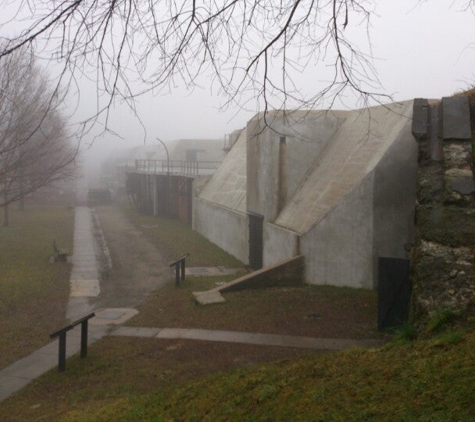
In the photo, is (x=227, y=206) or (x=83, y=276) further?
(x=227, y=206)

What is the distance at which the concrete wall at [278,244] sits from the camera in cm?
1475

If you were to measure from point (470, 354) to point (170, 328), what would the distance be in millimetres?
7570

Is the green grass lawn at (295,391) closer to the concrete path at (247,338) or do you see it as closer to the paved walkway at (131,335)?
the paved walkway at (131,335)

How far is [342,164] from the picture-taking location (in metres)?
15.6

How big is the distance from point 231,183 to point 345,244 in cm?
1201

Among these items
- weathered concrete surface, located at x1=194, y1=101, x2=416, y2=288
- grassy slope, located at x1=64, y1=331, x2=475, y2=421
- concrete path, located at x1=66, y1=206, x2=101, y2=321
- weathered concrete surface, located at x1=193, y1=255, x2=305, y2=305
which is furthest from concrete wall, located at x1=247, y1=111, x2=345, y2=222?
grassy slope, located at x1=64, y1=331, x2=475, y2=421

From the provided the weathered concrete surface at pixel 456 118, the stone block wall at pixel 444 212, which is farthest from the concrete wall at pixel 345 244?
the stone block wall at pixel 444 212

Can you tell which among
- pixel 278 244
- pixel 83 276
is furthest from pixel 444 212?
pixel 83 276

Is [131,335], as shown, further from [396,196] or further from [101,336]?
[396,196]

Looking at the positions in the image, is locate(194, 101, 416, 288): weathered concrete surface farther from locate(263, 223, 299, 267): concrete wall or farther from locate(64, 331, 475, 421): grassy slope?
locate(64, 331, 475, 421): grassy slope

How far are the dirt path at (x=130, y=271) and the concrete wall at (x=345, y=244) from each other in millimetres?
4644

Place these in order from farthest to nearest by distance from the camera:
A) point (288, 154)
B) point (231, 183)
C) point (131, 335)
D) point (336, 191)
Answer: point (231, 183), point (288, 154), point (336, 191), point (131, 335)

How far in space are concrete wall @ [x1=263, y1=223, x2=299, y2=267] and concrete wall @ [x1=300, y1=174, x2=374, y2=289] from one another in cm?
53

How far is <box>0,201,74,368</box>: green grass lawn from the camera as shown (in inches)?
446
